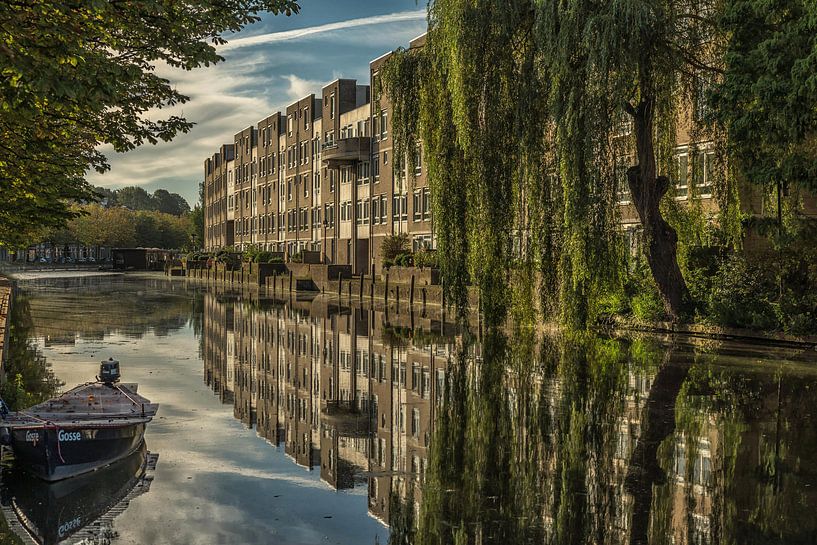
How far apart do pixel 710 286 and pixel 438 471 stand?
A: 20.6 m

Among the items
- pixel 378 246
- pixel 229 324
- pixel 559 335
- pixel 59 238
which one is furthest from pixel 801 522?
pixel 59 238

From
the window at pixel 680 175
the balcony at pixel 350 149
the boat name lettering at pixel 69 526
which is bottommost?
the boat name lettering at pixel 69 526

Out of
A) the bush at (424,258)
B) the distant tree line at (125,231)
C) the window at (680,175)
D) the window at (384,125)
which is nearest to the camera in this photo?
the window at (680,175)

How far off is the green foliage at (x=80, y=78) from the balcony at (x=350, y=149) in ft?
145

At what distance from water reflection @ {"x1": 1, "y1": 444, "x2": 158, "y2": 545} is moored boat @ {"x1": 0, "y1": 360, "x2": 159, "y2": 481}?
171mm

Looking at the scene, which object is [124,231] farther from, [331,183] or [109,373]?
[109,373]

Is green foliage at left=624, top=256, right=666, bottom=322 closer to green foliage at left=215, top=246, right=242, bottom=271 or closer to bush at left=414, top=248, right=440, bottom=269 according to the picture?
bush at left=414, top=248, right=440, bottom=269

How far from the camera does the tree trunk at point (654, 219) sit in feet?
78.6

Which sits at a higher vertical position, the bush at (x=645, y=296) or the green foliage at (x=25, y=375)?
Answer: the bush at (x=645, y=296)

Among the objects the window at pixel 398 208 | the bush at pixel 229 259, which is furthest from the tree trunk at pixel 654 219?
the bush at pixel 229 259

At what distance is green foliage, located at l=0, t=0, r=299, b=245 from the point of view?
912cm

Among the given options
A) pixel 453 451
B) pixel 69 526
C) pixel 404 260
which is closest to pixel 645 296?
pixel 453 451

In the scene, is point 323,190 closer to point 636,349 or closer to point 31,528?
point 636,349

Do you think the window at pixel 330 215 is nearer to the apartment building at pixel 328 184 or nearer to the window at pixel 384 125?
the apartment building at pixel 328 184
